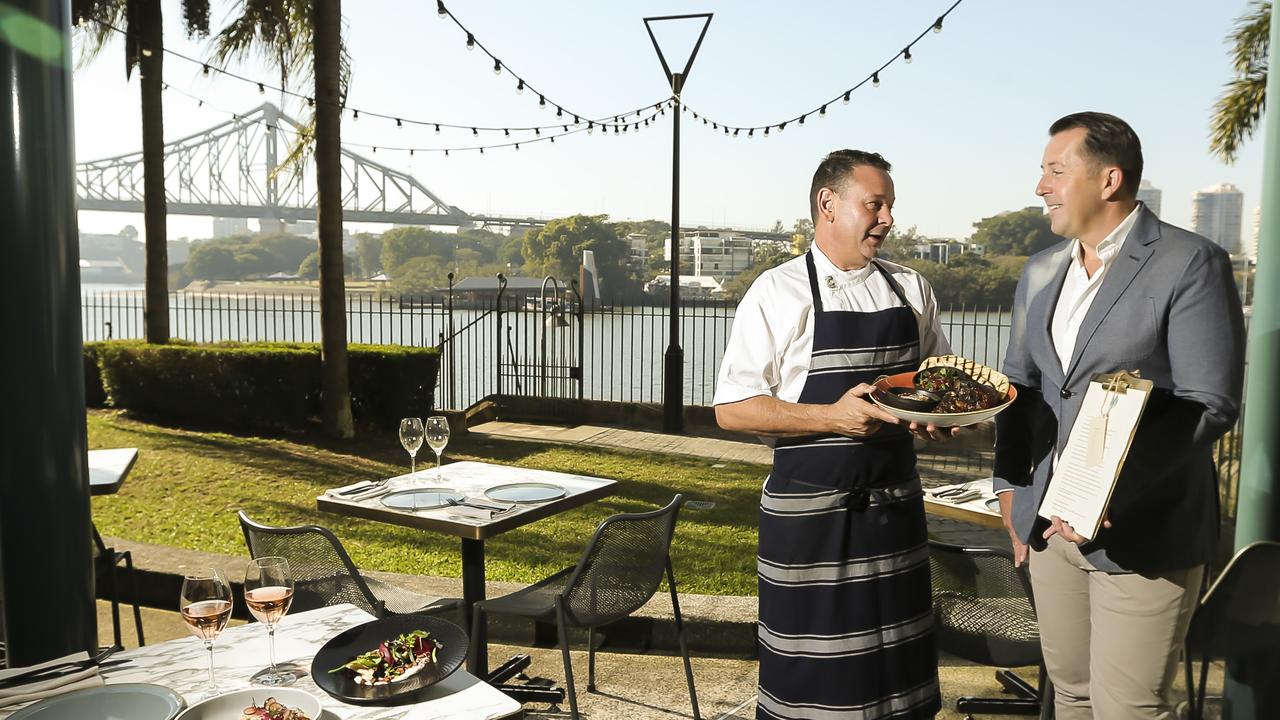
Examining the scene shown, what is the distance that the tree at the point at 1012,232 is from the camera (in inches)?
1047

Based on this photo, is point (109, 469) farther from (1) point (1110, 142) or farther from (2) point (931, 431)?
(1) point (1110, 142)

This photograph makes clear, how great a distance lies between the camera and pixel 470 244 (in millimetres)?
50969

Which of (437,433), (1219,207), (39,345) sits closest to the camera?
(39,345)

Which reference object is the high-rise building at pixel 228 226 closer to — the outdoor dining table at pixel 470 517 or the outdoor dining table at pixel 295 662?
the outdoor dining table at pixel 470 517

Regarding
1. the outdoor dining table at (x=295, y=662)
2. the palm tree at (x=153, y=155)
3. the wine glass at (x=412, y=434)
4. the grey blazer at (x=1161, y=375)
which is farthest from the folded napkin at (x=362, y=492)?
the palm tree at (x=153, y=155)

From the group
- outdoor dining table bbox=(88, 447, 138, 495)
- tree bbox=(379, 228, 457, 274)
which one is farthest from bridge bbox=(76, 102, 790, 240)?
outdoor dining table bbox=(88, 447, 138, 495)

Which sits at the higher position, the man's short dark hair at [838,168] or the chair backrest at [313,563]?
the man's short dark hair at [838,168]

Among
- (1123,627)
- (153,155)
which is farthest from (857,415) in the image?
(153,155)

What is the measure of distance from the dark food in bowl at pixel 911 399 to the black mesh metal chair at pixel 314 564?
5.19 ft

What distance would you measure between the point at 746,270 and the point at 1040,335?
84.7 ft

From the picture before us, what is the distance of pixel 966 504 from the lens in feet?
9.27

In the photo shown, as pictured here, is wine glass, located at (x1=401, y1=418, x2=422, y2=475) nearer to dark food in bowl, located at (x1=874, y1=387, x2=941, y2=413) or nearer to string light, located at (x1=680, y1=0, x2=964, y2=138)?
dark food in bowl, located at (x1=874, y1=387, x2=941, y2=413)

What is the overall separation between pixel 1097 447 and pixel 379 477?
6005 millimetres

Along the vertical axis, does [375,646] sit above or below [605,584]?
above
